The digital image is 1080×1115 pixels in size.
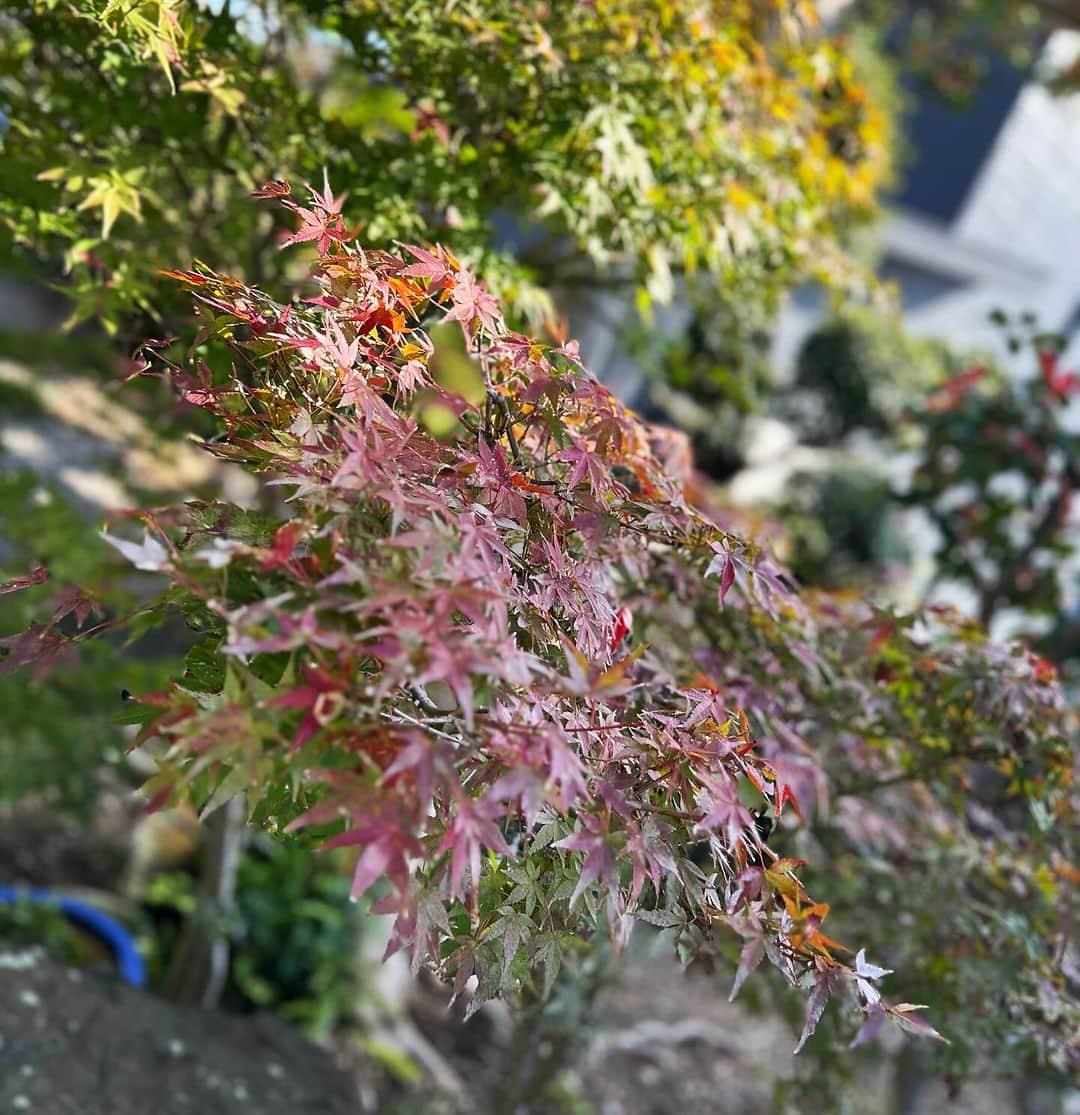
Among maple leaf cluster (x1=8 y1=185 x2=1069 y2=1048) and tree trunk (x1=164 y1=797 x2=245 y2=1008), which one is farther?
tree trunk (x1=164 y1=797 x2=245 y2=1008)

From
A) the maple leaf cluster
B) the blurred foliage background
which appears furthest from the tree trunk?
the maple leaf cluster

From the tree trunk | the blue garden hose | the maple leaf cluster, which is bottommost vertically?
the blue garden hose

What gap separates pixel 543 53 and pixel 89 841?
2.94m

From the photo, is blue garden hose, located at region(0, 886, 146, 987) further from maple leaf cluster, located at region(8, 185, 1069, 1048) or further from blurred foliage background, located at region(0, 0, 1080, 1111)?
maple leaf cluster, located at region(8, 185, 1069, 1048)

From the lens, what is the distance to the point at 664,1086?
3436mm

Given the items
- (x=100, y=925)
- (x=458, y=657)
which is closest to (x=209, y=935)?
(x=100, y=925)

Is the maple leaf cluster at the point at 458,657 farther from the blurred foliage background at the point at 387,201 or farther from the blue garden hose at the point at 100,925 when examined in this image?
the blue garden hose at the point at 100,925

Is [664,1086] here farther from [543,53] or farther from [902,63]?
[902,63]

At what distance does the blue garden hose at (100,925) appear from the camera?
114 inches

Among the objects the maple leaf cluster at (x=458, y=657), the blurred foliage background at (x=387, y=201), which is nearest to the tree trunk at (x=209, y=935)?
the blurred foliage background at (x=387, y=201)

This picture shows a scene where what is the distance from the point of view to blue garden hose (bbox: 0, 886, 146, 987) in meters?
2.89

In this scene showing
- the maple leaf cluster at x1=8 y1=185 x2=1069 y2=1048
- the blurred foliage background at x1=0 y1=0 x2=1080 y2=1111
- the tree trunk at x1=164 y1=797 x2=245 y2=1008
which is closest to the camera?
the maple leaf cluster at x1=8 y1=185 x2=1069 y2=1048

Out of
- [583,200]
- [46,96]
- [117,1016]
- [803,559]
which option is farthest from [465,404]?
[803,559]

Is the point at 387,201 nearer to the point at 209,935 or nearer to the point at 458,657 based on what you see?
the point at 458,657
